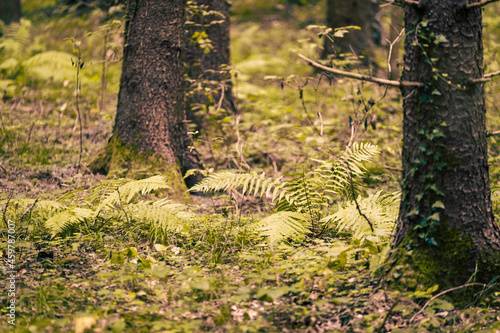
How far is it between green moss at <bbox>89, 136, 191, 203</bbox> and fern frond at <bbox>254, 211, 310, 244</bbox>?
128cm

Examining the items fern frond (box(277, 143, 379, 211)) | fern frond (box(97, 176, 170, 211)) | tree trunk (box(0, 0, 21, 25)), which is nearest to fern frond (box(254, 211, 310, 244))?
fern frond (box(277, 143, 379, 211))

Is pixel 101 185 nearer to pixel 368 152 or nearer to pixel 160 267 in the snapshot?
pixel 160 267

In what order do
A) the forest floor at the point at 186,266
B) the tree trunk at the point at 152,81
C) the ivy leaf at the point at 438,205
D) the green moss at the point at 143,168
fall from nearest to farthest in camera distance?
the forest floor at the point at 186,266 < the ivy leaf at the point at 438,205 < the green moss at the point at 143,168 < the tree trunk at the point at 152,81

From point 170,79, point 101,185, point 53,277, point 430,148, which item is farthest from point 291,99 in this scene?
point 53,277

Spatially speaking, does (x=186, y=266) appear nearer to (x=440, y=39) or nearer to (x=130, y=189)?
(x=130, y=189)

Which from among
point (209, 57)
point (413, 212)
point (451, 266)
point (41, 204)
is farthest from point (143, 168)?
point (451, 266)

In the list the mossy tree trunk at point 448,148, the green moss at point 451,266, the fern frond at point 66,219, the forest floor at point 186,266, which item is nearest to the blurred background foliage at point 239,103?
the forest floor at point 186,266

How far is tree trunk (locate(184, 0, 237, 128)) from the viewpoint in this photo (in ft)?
20.9

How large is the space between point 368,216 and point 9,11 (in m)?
Answer: 13.0

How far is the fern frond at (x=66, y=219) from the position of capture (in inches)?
134

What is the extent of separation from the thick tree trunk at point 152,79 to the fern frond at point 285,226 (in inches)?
66.4

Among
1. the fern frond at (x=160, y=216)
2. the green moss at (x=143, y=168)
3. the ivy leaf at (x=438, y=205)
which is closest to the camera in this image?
the ivy leaf at (x=438, y=205)

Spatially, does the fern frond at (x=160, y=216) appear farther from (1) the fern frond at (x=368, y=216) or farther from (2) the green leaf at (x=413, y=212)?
(2) the green leaf at (x=413, y=212)

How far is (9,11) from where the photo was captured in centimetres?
1190
